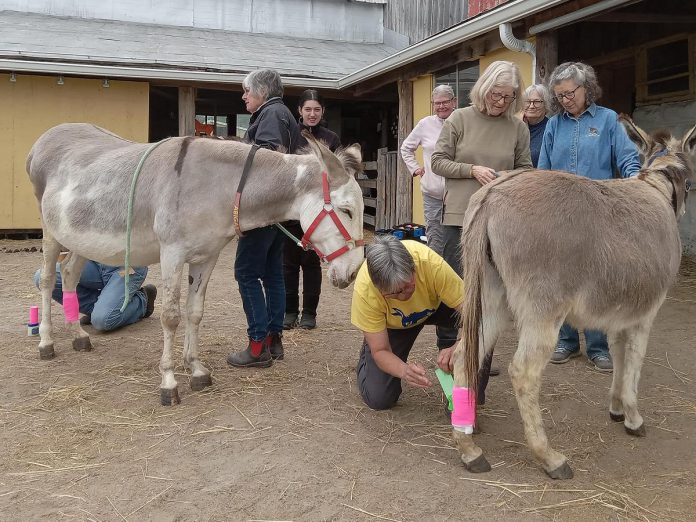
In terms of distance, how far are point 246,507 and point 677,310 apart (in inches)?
196

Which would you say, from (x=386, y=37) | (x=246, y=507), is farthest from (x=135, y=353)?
(x=386, y=37)

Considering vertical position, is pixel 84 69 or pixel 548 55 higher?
pixel 84 69

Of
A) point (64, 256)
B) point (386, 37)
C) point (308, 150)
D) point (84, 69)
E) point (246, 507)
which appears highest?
point (386, 37)

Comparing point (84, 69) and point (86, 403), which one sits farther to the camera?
point (84, 69)

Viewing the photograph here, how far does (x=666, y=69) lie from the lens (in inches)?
338

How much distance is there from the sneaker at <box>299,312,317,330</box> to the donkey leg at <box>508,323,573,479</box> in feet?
9.54

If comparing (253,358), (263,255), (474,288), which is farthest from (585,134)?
(253,358)

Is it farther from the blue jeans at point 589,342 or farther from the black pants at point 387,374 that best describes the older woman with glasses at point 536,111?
the black pants at point 387,374

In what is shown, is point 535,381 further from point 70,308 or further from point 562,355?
point 70,308

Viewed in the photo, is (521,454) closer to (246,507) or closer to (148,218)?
(246,507)

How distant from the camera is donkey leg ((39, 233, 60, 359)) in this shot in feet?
14.8

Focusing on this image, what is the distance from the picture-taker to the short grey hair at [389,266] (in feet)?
9.05

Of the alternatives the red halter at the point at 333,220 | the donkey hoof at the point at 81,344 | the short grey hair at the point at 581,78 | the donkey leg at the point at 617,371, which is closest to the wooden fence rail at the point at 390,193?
the short grey hair at the point at 581,78

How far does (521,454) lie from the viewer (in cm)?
300
